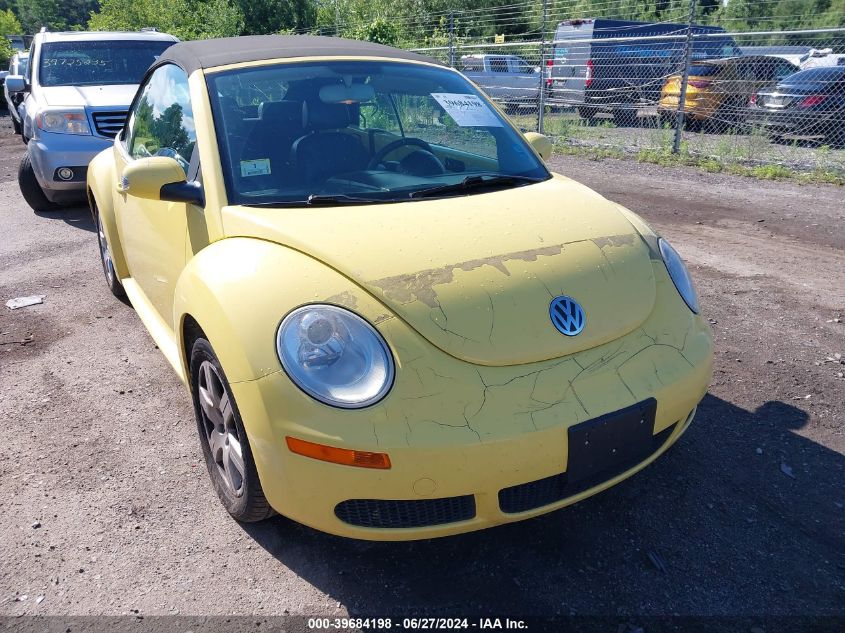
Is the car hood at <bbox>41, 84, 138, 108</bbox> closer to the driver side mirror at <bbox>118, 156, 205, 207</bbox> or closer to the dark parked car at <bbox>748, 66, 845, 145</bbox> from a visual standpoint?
the driver side mirror at <bbox>118, 156, 205, 207</bbox>

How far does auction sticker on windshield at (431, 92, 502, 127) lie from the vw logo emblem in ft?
4.89

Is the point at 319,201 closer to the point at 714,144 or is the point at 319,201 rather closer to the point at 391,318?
the point at 391,318

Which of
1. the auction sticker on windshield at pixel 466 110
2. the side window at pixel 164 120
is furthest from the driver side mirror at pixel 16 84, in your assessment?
the auction sticker on windshield at pixel 466 110

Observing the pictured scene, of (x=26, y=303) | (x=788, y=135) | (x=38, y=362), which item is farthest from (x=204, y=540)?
(x=788, y=135)

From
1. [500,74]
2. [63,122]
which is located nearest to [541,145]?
[63,122]

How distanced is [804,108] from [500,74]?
28.6 ft

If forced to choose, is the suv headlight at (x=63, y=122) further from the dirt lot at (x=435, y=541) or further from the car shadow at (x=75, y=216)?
the dirt lot at (x=435, y=541)

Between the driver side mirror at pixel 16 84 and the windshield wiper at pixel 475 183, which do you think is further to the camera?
the driver side mirror at pixel 16 84

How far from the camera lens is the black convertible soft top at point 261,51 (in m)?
3.27

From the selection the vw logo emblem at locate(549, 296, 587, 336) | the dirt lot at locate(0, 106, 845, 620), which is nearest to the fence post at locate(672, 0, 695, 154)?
the dirt lot at locate(0, 106, 845, 620)

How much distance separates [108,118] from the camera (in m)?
7.32

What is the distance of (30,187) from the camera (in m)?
7.71

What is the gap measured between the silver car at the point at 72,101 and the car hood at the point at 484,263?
18.2 ft

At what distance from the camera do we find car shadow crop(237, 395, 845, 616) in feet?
7.45
